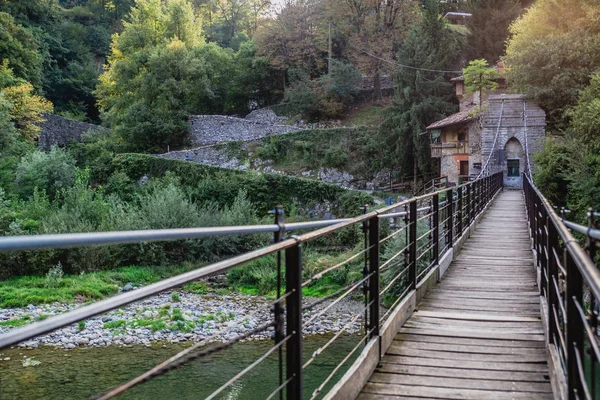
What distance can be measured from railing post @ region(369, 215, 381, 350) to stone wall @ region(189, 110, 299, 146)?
33094 millimetres

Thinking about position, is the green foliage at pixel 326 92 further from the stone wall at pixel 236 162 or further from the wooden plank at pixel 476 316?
the wooden plank at pixel 476 316

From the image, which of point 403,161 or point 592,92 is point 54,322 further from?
point 403,161

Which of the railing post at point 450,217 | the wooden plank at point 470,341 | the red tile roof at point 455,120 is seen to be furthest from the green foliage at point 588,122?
the wooden plank at point 470,341

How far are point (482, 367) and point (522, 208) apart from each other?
14144mm

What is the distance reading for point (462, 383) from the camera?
3.91 metres

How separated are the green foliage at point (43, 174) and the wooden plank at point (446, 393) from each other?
23.7 meters

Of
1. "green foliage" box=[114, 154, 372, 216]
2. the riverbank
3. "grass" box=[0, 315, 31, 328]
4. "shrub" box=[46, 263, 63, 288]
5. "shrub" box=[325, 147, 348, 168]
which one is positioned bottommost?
the riverbank

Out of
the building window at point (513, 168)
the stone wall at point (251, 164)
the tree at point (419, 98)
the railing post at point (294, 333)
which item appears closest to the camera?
the railing post at point (294, 333)

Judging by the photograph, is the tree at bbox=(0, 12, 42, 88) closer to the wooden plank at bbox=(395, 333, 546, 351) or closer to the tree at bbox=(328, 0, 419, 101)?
the tree at bbox=(328, 0, 419, 101)

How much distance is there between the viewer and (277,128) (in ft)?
122

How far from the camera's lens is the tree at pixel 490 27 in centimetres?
3806

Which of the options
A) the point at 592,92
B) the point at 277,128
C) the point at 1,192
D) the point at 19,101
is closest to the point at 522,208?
the point at 592,92

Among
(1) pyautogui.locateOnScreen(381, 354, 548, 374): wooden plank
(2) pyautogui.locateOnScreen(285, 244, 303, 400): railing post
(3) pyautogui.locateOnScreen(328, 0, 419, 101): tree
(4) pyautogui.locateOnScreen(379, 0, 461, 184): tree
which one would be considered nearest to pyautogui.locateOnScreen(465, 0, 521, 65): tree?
(3) pyautogui.locateOnScreen(328, 0, 419, 101): tree

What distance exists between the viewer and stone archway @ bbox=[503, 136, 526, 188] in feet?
95.7
